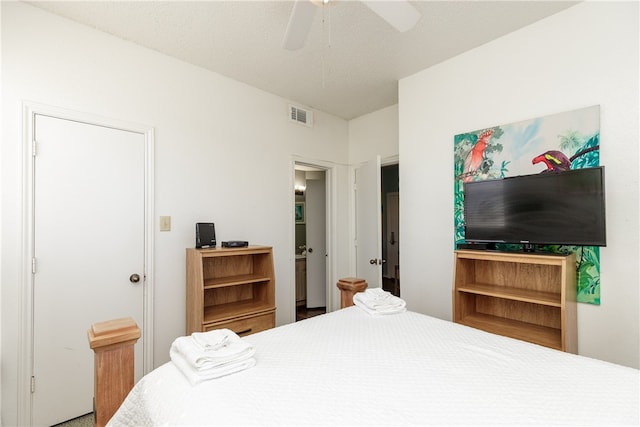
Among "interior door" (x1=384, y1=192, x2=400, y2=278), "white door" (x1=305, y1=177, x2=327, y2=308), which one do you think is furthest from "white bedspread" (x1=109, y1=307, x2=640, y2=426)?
"interior door" (x1=384, y1=192, x2=400, y2=278)

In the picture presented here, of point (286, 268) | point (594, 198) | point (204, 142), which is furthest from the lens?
point (286, 268)

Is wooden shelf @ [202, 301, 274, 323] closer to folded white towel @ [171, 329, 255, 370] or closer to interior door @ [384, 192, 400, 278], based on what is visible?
folded white towel @ [171, 329, 255, 370]

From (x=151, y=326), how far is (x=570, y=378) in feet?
8.65

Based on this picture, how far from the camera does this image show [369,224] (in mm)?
3555

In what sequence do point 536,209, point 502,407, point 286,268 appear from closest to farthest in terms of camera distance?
1. point 502,407
2. point 536,209
3. point 286,268

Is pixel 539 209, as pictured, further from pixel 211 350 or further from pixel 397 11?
pixel 211 350

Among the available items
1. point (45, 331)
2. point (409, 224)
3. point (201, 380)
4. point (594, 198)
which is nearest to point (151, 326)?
point (45, 331)

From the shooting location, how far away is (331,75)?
297 cm

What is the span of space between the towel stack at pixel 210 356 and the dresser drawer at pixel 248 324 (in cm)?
123

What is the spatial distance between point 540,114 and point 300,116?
232 cm

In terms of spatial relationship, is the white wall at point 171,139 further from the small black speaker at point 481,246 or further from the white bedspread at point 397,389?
the small black speaker at point 481,246

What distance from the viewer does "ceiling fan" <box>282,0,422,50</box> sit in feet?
5.08

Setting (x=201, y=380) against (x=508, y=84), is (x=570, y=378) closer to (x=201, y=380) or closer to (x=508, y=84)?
(x=201, y=380)

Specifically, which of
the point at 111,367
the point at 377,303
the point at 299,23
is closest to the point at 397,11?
the point at 299,23
